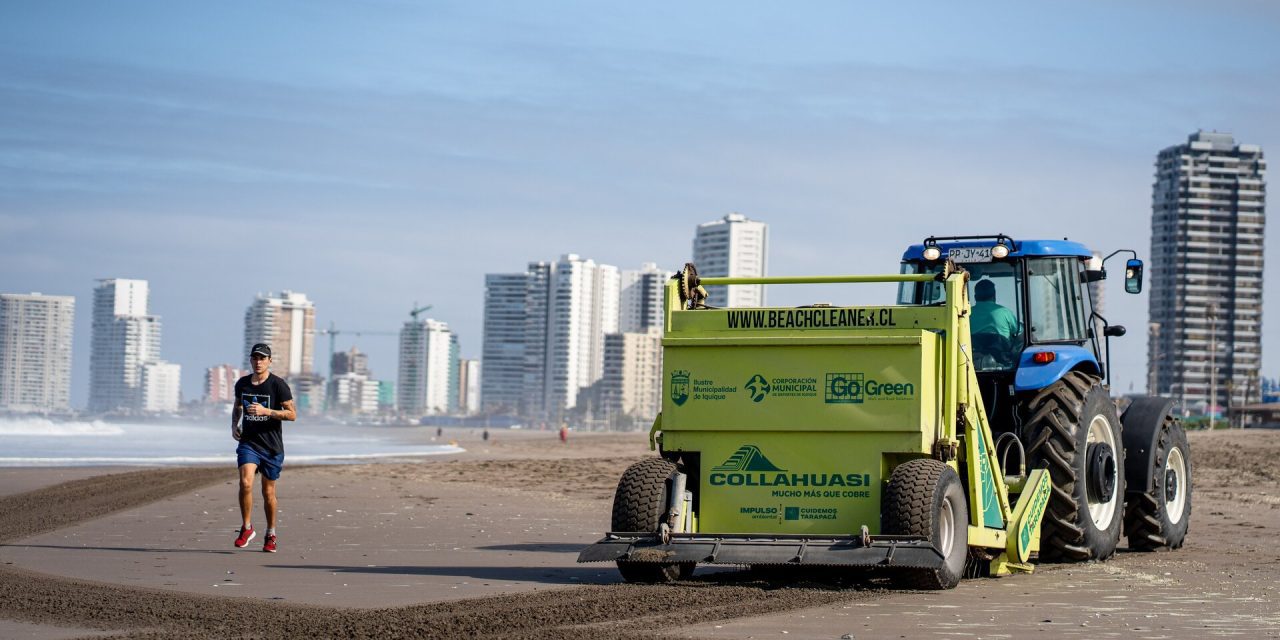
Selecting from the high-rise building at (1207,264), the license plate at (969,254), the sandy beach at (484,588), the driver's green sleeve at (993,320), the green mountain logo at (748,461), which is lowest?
the sandy beach at (484,588)

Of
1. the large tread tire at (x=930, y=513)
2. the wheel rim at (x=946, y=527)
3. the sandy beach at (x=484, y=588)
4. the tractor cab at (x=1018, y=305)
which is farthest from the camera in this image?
the tractor cab at (x=1018, y=305)

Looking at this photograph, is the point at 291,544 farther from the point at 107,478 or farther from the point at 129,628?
the point at 107,478

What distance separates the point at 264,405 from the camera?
12.6 metres

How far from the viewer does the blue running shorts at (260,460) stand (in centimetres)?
1249

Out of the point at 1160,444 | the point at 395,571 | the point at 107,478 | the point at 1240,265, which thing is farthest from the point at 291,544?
the point at 1240,265

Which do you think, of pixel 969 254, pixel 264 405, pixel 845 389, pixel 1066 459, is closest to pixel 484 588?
pixel 845 389

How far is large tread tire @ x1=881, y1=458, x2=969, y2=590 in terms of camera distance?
31.7 ft

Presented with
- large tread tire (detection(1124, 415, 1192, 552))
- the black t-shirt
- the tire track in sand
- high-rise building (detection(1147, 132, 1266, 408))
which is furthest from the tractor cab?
high-rise building (detection(1147, 132, 1266, 408))

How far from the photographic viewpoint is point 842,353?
10352 mm

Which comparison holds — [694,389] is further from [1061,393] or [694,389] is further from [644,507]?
[1061,393]

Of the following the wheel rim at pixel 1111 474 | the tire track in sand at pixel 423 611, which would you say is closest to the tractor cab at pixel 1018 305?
the wheel rim at pixel 1111 474

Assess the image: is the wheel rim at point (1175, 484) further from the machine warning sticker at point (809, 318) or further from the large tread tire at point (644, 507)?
the large tread tire at point (644, 507)

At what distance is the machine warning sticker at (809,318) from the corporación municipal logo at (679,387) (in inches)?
20.2

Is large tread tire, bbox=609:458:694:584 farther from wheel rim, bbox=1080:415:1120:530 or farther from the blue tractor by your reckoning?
wheel rim, bbox=1080:415:1120:530
